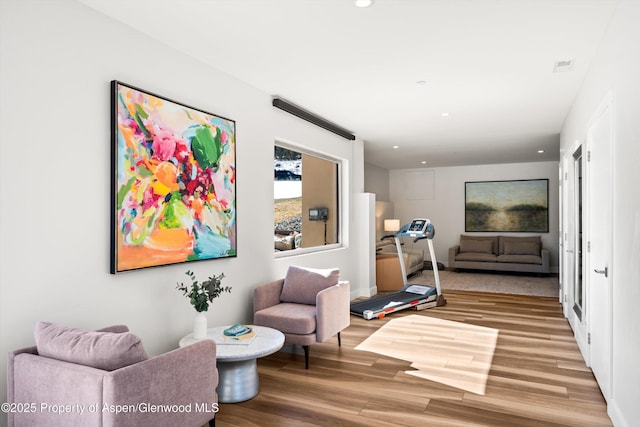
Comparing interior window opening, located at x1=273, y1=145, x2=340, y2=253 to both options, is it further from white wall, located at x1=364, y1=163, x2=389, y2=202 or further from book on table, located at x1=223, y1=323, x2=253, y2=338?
white wall, located at x1=364, y1=163, x2=389, y2=202

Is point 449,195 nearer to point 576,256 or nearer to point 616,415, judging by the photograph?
point 576,256

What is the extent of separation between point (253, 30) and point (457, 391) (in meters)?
3.02

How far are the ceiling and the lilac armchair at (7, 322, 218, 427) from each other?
6.50 ft

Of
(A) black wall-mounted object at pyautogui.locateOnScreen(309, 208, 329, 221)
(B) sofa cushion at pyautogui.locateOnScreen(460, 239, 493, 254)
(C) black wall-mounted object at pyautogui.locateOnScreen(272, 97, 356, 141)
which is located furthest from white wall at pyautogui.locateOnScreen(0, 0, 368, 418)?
(B) sofa cushion at pyautogui.locateOnScreen(460, 239, 493, 254)

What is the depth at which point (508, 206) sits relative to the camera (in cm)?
996

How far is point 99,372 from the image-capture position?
1.80 metres

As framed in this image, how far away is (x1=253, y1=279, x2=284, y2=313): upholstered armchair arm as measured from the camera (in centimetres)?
396

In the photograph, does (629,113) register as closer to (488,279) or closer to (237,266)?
(237,266)

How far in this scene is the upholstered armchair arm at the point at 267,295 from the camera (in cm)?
396

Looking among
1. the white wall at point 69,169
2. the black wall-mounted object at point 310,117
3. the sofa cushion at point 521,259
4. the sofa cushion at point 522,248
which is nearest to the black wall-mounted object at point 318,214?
the black wall-mounted object at point 310,117

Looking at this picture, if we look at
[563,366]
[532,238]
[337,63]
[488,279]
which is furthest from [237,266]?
[532,238]

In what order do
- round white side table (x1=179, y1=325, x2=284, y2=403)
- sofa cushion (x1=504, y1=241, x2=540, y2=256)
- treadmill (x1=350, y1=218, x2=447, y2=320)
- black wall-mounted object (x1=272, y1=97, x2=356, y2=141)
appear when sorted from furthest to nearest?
sofa cushion (x1=504, y1=241, x2=540, y2=256) < treadmill (x1=350, y1=218, x2=447, y2=320) < black wall-mounted object (x1=272, y1=97, x2=356, y2=141) < round white side table (x1=179, y1=325, x2=284, y2=403)

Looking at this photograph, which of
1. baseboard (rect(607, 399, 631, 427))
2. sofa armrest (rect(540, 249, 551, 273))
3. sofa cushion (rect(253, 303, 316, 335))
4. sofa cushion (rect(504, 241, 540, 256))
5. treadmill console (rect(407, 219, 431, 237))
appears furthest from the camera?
sofa cushion (rect(504, 241, 540, 256))

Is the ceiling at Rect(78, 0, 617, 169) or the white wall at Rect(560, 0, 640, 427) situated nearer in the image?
the white wall at Rect(560, 0, 640, 427)
